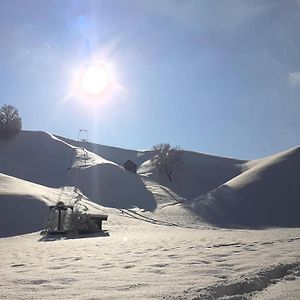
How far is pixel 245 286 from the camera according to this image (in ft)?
20.0

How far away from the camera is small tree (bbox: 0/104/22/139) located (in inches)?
3305

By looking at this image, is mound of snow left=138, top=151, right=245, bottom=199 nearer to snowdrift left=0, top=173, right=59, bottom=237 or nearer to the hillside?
the hillside

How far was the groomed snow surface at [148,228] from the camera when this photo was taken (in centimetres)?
640

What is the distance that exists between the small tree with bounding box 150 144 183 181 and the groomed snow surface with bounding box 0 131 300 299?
191 centimetres

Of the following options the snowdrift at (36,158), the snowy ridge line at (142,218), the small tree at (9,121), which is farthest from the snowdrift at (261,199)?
the small tree at (9,121)

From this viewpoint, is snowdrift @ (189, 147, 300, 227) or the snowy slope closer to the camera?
the snowy slope

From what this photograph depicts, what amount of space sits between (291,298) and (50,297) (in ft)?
10.5

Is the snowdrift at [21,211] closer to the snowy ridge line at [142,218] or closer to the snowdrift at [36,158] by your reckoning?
the snowy ridge line at [142,218]

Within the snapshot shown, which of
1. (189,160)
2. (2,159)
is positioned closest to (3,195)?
(2,159)

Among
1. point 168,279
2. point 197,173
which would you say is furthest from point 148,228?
point 197,173

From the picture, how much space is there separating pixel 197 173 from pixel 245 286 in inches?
3584

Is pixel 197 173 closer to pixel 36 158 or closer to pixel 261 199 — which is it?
pixel 36 158

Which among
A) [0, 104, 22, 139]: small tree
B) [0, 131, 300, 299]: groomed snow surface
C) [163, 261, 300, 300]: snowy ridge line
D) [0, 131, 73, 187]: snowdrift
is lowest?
[163, 261, 300, 300]: snowy ridge line

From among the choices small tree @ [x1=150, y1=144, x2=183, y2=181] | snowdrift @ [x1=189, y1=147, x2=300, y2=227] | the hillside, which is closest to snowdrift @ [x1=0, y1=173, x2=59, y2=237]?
the hillside
